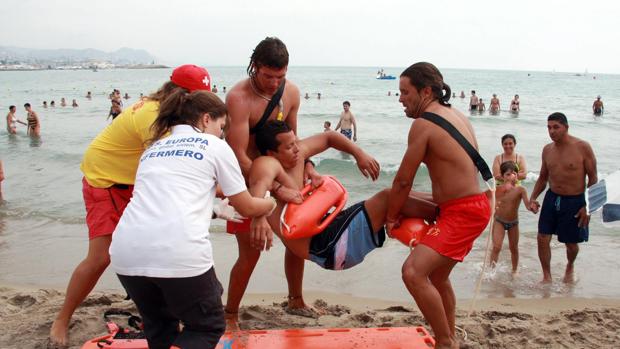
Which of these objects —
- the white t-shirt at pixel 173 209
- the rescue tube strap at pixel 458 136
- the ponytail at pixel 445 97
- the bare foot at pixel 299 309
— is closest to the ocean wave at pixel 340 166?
the bare foot at pixel 299 309

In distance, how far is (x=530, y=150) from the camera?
19.7 meters

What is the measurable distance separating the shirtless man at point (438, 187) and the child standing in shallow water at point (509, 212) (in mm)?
3586

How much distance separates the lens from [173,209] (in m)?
2.66

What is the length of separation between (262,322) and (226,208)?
1359mm

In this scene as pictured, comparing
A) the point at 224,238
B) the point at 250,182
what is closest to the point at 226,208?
the point at 250,182

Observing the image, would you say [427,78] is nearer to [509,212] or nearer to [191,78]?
[191,78]

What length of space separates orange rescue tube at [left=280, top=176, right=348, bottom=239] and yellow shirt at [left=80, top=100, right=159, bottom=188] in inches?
45.0

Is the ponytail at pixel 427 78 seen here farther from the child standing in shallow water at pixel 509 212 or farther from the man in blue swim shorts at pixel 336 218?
the child standing in shallow water at pixel 509 212

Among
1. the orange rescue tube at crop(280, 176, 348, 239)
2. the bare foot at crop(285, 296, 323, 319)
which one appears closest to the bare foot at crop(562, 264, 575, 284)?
the bare foot at crop(285, 296, 323, 319)

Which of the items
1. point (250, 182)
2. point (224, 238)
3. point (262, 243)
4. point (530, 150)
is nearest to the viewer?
point (262, 243)

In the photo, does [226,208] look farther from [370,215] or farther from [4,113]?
[4,113]

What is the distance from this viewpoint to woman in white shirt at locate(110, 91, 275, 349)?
2629 mm

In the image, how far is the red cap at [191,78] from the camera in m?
3.67

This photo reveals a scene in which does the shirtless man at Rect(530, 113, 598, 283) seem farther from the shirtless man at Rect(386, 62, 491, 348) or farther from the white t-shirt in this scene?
the white t-shirt
